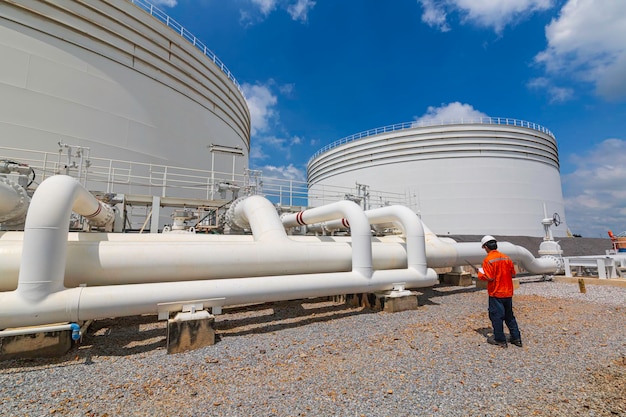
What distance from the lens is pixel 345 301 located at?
6.58 meters

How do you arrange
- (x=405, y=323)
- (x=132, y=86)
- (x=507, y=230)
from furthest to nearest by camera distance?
(x=507, y=230), (x=132, y=86), (x=405, y=323)

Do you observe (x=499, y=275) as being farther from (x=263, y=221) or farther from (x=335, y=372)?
(x=263, y=221)

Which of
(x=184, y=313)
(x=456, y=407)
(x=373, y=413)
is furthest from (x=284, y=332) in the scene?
(x=456, y=407)

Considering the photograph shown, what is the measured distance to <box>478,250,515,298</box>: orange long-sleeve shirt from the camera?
4.09m

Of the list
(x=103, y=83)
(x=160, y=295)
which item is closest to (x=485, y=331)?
(x=160, y=295)

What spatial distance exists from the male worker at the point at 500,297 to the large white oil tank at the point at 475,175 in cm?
1846

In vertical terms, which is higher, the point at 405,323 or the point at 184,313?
the point at 184,313

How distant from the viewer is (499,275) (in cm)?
414

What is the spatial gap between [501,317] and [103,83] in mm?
14173

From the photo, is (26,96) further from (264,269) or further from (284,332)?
(284,332)

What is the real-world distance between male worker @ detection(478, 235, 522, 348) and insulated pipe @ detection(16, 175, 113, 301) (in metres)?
5.66

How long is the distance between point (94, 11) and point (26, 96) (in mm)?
4234

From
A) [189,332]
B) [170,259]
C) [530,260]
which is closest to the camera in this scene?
[189,332]

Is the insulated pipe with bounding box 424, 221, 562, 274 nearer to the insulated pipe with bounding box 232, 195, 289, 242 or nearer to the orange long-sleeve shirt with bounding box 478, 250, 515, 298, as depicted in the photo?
the orange long-sleeve shirt with bounding box 478, 250, 515, 298
